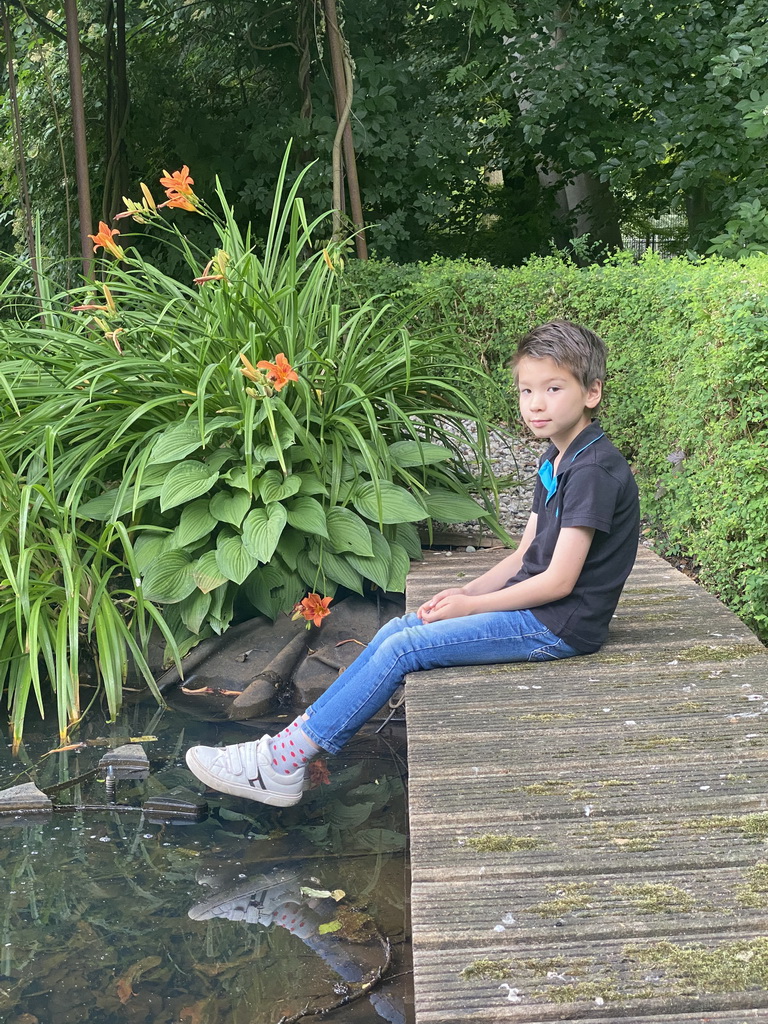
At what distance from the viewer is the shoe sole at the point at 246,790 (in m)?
2.53

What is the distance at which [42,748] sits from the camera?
308cm

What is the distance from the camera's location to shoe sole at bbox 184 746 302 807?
2.53 meters

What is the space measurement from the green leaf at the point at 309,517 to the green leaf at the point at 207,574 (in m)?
0.28

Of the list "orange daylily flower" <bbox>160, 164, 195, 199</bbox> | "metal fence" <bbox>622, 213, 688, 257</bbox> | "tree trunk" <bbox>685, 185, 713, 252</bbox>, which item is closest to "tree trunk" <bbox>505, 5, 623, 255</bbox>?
"metal fence" <bbox>622, 213, 688, 257</bbox>

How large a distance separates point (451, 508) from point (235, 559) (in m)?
0.85

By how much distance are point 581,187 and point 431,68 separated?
6.89 feet

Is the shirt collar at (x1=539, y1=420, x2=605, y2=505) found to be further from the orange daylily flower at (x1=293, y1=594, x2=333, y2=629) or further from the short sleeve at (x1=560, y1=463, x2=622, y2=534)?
the orange daylily flower at (x1=293, y1=594, x2=333, y2=629)

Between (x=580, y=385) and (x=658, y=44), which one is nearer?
(x=580, y=385)

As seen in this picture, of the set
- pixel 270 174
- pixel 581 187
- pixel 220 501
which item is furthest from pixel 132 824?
pixel 581 187

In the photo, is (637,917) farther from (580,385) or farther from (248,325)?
(248,325)

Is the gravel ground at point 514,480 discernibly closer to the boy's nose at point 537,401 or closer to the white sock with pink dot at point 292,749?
the boy's nose at point 537,401

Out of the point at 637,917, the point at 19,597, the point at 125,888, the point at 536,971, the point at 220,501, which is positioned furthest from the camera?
the point at 220,501

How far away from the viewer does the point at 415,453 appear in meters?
3.78

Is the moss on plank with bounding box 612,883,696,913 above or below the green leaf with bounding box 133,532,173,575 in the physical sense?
below
